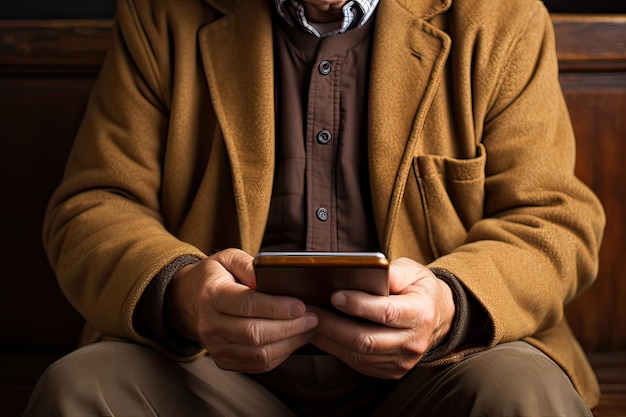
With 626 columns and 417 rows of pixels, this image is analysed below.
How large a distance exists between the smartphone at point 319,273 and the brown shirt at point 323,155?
34 centimetres

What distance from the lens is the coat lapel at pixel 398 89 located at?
141 centimetres

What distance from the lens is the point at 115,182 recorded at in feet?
4.80

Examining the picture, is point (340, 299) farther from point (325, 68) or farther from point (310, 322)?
point (325, 68)

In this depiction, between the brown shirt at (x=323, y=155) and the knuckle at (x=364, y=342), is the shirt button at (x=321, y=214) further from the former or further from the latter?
the knuckle at (x=364, y=342)

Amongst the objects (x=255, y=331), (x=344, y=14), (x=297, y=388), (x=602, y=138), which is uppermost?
(x=344, y=14)

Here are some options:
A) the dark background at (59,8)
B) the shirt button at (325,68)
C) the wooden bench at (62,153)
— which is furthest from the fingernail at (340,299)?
the dark background at (59,8)

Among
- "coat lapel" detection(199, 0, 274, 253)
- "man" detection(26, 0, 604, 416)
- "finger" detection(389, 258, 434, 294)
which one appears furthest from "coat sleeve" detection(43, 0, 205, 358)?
"finger" detection(389, 258, 434, 294)

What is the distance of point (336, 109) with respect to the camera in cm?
145

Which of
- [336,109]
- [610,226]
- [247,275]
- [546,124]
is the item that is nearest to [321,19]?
[336,109]

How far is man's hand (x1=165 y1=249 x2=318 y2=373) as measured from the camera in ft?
3.54

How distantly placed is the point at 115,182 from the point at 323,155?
36cm

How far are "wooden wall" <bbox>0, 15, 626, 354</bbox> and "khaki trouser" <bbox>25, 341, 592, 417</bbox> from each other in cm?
63

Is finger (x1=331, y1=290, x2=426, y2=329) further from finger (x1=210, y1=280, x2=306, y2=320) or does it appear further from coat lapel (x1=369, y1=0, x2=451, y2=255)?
coat lapel (x1=369, y1=0, x2=451, y2=255)

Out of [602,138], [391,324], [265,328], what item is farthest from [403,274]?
[602,138]
